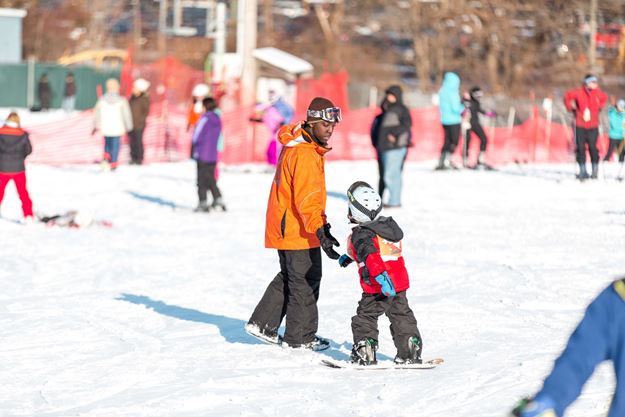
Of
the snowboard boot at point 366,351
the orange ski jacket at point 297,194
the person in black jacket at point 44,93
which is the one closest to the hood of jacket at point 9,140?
the orange ski jacket at point 297,194

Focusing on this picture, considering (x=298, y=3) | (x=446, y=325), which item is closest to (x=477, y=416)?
(x=446, y=325)

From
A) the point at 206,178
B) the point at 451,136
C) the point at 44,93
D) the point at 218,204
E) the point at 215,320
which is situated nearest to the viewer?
the point at 215,320

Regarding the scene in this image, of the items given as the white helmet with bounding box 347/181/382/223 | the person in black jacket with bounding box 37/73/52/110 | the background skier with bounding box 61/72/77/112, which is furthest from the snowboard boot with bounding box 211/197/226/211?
the person in black jacket with bounding box 37/73/52/110

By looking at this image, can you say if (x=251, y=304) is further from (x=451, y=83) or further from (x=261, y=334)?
(x=451, y=83)

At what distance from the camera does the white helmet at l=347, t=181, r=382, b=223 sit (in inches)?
252

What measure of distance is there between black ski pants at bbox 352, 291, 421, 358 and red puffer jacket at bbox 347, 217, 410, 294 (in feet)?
0.25

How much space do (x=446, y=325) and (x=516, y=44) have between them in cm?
4330

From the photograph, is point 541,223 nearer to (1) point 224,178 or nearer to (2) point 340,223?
(2) point 340,223

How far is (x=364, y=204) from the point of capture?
6.39 meters

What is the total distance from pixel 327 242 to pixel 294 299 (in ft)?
1.93

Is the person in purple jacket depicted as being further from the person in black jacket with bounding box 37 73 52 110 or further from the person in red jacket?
the person in black jacket with bounding box 37 73 52 110

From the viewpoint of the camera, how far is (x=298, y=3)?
64.8 metres

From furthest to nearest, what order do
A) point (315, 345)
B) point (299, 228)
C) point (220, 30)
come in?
point (220, 30) < point (315, 345) < point (299, 228)

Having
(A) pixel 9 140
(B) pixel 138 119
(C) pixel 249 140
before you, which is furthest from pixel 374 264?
(C) pixel 249 140
